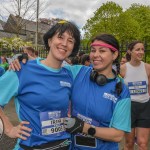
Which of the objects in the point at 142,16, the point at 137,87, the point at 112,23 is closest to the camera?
the point at 137,87

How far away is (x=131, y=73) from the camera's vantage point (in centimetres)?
510

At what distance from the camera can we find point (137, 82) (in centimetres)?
505

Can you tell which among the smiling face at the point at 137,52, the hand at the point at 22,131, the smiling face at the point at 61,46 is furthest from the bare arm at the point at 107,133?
the smiling face at the point at 137,52

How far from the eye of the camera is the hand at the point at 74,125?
2376 millimetres

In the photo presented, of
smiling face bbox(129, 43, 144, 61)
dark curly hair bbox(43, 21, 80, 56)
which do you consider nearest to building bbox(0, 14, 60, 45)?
dark curly hair bbox(43, 21, 80, 56)

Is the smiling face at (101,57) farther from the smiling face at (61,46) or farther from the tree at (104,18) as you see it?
the tree at (104,18)

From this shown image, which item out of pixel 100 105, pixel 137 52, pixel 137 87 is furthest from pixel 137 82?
pixel 100 105

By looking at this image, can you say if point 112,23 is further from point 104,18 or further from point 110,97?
point 110,97

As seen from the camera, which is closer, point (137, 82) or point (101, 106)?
point (101, 106)

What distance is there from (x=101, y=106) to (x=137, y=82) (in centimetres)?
264

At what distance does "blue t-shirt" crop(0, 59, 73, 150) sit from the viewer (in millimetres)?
2375

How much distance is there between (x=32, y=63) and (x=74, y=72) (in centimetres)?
43

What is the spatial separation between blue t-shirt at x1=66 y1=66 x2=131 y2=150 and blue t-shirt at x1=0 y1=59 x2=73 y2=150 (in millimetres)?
193

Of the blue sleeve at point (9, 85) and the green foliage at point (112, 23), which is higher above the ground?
the green foliage at point (112, 23)
